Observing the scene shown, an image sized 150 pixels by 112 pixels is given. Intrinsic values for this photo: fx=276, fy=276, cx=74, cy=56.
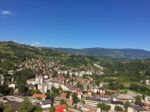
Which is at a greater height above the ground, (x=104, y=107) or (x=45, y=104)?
(x=45, y=104)

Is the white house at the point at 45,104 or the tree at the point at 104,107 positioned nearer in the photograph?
the white house at the point at 45,104

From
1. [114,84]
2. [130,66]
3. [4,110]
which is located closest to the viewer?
[4,110]

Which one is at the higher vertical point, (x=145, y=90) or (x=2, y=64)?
(x=2, y=64)

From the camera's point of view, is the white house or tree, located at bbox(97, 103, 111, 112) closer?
the white house

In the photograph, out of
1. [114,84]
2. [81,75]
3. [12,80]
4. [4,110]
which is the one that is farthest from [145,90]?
[4,110]

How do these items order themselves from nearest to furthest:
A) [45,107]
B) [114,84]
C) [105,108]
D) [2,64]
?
[45,107]
[105,108]
[114,84]
[2,64]

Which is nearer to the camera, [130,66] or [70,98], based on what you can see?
[70,98]

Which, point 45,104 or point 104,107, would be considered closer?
point 45,104

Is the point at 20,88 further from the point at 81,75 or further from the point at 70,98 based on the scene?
the point at 81,75

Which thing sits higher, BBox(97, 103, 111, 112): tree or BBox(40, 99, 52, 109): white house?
BBox(40, 99, 52, 109): white house

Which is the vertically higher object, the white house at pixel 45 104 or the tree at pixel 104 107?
the white house at pixel 45 104
